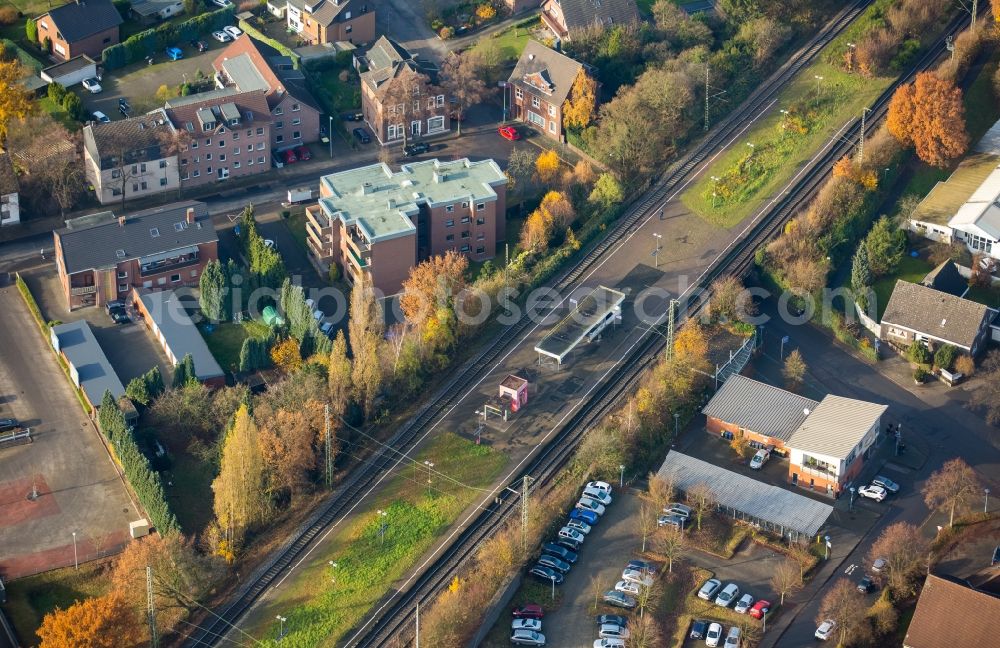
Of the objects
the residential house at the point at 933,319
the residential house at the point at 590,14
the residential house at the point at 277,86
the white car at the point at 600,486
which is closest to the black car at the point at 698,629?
the white car at the point at 600,486

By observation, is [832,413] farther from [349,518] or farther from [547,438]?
[349,518]

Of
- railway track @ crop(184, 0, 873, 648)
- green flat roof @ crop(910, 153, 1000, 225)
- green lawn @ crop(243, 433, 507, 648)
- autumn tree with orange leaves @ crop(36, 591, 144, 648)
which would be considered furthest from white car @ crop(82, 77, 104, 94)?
green flat roof @ crop(910, 153, 1000, 225)

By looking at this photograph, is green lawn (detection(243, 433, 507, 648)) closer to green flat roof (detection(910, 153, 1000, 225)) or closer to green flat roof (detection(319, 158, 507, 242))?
green flat roof (detection(319, 158, 507, 242))

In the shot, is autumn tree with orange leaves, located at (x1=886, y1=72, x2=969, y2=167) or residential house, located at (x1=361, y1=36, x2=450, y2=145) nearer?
autumn tree with orange leaves, located at (x1=886, y1=72, x2=969, y2=167)

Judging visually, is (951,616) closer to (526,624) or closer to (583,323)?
(526,624)

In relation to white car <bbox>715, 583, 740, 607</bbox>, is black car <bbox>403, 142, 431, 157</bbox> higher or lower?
higher

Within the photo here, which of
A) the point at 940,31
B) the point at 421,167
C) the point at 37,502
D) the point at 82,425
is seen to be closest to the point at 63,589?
the point at 37,502
